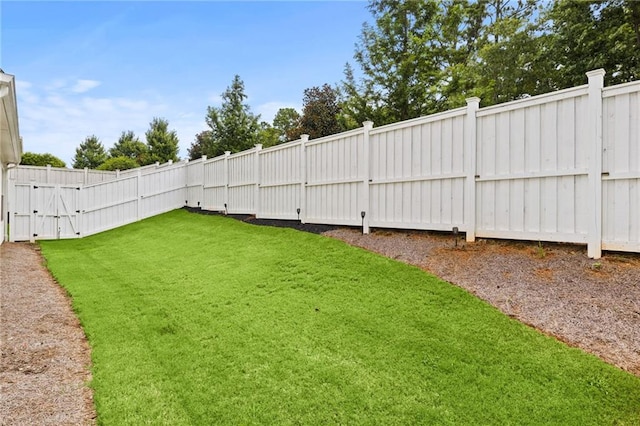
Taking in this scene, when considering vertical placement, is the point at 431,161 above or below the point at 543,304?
above

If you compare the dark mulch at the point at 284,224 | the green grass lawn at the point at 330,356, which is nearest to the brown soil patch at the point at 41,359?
the green grass lawn at the point at 330,356

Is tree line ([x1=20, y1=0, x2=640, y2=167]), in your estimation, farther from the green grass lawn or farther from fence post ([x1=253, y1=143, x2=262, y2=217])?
the green grass lawn

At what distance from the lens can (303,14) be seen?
1004 cm

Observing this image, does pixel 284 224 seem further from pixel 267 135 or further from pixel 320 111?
pixel 267 135

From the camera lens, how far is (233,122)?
921 inches

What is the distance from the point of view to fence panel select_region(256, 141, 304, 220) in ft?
27.6

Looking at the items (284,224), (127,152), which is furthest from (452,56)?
(127,152)

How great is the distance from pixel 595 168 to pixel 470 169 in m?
1.46

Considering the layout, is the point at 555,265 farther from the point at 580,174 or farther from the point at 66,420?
the point at 66,420

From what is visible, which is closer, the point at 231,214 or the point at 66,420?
the point at 66,420

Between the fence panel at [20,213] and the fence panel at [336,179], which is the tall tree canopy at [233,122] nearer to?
the fence panel at [20,213]

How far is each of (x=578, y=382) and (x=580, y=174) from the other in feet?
8.84

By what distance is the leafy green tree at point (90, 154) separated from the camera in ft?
120

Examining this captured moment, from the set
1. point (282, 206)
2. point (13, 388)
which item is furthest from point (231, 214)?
point (13, 388)
